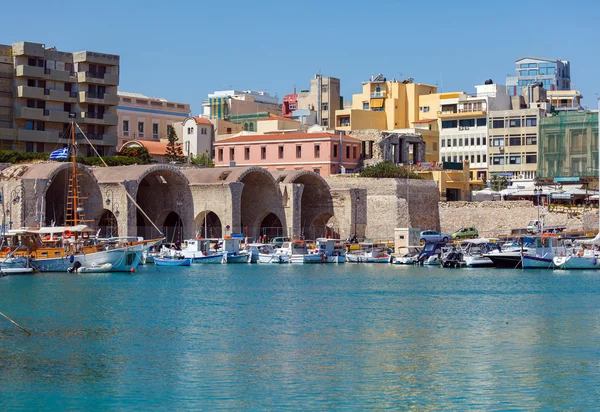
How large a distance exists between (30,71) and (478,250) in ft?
107

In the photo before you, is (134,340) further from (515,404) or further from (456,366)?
(515,404)

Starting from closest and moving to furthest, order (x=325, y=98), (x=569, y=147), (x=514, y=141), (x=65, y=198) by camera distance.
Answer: (x=65, y=198) → (x=569, y=147) → (x=514, y=141) → (x=325, y=98)

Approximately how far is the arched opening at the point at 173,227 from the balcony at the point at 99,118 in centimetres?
994

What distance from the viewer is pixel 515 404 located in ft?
68.3

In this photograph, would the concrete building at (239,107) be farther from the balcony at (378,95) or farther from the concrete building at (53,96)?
the concrete building at (53,96)

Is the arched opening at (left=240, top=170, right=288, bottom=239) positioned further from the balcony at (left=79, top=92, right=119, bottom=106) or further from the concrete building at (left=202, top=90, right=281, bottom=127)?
the concrete building at (left=202, top=90, right=281, bottom=127)

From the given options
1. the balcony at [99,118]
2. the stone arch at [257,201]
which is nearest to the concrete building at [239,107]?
the balcony at [99,118]

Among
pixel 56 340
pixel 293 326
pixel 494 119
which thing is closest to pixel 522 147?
pixel 494 119

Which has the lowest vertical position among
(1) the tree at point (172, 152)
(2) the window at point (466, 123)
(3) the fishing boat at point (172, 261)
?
(3) the fishing boat at point (172, 261)

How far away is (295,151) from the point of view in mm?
76500

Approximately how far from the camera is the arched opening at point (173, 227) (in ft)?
220

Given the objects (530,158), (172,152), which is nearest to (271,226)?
(172,152)

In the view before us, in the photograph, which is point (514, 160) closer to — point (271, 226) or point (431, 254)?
point (271, 226)

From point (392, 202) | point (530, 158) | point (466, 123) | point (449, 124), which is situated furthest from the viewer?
point (449, 124)
